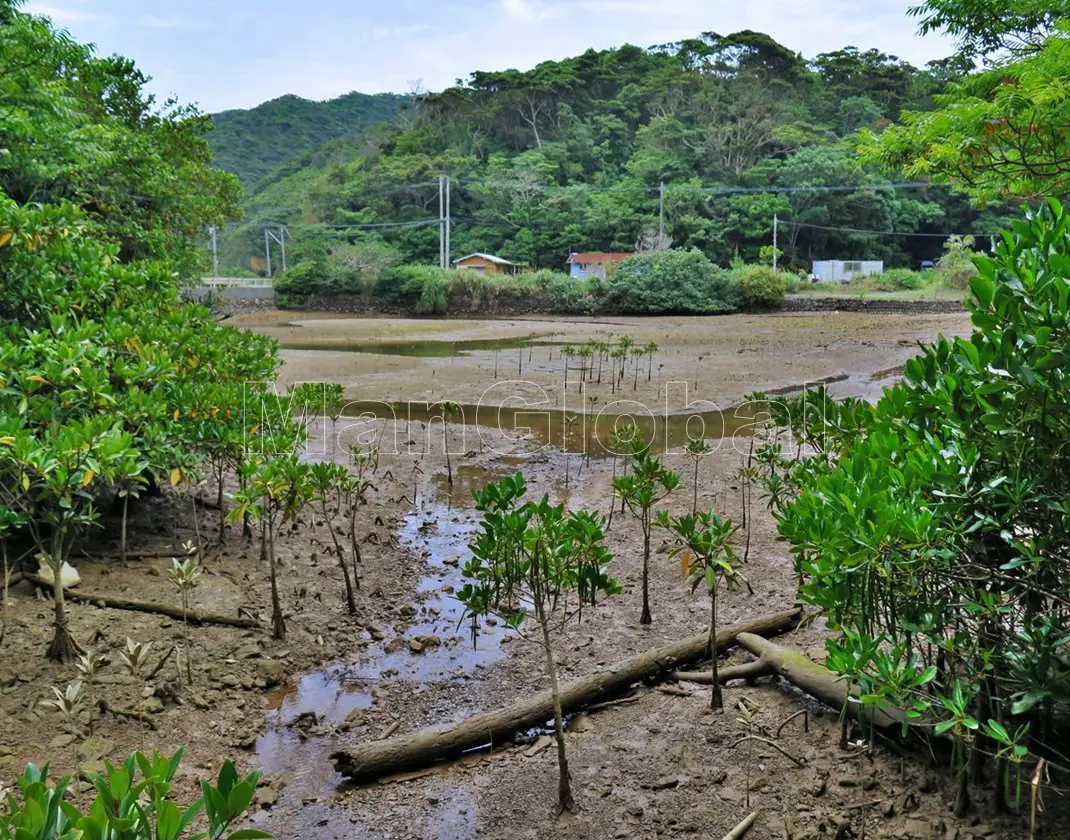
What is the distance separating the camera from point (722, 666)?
4.50 m

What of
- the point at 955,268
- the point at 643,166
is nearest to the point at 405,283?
the point at 643,166

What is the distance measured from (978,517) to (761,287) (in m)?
35.5

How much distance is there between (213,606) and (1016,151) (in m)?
11.5

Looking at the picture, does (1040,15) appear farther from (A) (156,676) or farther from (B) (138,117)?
(B) (138,117)

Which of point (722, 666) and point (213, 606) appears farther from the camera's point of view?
point (213, 606)

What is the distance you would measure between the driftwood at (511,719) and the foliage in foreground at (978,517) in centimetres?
197

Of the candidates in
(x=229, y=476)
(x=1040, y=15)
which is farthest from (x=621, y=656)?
(x=1040, y=15)

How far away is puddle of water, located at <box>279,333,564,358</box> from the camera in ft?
75.6

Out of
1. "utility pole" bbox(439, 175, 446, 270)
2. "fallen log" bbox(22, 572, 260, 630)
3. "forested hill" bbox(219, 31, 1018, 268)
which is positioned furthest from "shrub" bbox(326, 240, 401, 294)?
"fallen log" bbox(22, 572, 260, 630)

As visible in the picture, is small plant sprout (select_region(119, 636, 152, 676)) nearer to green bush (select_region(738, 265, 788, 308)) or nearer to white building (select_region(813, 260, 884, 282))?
green bush (select_region(738, 265, 788, 308))

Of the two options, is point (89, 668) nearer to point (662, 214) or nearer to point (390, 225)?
point (662, 214)


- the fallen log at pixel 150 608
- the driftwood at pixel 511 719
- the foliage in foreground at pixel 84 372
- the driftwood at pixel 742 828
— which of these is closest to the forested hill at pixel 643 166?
the foliage in foreground at pixel 84 372

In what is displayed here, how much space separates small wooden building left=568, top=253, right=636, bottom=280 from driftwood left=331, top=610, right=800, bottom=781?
40.8 meters

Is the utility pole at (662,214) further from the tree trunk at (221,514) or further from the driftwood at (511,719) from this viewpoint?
the driftwood at (511,719)
